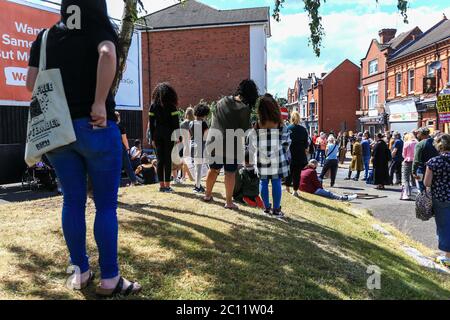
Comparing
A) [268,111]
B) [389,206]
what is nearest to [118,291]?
[268,111]

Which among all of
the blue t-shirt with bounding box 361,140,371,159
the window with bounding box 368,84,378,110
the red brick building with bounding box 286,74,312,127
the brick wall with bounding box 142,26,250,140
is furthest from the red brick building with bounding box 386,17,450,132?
the red brick building with bounding box 286,74,312,127

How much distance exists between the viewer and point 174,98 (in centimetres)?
681

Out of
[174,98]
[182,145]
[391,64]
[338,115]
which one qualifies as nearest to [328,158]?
[182,145]

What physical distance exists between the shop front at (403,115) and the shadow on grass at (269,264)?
99.1 ft

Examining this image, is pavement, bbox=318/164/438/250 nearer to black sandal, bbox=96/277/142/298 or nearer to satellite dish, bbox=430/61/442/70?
black sandal, bbox=96/277/142/298

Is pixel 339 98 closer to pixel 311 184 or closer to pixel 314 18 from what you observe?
pixel 311 184

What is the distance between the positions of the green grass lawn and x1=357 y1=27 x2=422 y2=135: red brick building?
36476 mm

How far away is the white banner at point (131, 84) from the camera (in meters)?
17.3

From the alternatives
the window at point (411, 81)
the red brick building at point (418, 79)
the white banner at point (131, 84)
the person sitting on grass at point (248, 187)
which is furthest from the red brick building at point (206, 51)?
the person sitting on grass at point (248, 187)

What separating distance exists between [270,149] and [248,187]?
1.14 metres

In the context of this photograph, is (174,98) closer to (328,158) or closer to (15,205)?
(15,205)

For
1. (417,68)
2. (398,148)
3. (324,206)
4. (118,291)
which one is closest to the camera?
(118,291)

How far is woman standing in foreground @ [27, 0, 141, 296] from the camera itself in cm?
260

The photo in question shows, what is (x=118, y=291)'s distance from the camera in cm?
285
